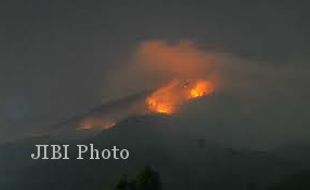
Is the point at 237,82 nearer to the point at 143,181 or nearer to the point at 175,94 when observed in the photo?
the point at 175,94

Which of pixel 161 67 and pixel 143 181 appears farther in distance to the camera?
pixel 161 67

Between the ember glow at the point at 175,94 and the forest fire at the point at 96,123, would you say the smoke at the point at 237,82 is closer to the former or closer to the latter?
the ember glow at the point at 175,94

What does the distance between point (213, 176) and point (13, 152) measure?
99cm

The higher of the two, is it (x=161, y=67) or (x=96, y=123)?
(x=161, y=67)

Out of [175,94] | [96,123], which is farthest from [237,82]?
[96,123]

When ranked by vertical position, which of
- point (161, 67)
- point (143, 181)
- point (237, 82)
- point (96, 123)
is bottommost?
point (143, 181)

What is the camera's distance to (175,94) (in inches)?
133

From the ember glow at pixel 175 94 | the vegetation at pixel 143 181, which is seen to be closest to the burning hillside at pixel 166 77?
the ember glow at pixel 175 94

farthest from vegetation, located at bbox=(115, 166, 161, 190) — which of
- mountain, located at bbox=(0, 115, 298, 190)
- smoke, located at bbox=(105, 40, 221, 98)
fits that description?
smoke, located at bbox=(105, 40, 221, 98)

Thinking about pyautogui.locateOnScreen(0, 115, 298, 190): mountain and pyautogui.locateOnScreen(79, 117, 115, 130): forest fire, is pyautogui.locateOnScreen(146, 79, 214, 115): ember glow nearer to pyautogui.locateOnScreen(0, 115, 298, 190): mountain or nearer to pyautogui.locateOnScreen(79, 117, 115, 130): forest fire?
pyautogui.locateOnScreen(0, 115, 298, 190): mountain

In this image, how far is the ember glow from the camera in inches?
133

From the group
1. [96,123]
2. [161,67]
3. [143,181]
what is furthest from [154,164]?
[161,67]

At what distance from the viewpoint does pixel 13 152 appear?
3357 millimetres

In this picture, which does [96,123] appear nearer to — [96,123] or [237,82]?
[96,123]
